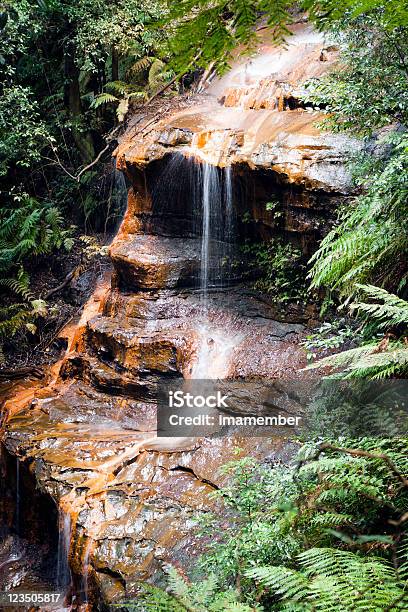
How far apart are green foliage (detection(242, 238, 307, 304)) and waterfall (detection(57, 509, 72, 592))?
159 inches

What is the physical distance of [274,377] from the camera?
6672mm

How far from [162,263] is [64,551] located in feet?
14.2

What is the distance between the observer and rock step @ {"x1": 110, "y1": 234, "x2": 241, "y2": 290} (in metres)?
8.36

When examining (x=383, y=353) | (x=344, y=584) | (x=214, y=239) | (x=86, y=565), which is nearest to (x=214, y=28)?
(x=344, y=584)

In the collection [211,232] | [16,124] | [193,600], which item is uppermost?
[16,124]

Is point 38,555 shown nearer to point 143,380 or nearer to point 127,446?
point 127,446

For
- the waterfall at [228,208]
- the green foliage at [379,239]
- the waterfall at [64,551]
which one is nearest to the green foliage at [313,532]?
the green foliage at [379,239]

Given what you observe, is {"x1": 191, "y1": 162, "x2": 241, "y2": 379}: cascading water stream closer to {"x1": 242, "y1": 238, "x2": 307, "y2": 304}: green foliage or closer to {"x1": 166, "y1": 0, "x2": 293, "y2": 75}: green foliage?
{"x1": 242, "y1": 238, "x2": 307, "y2": 304}: green foliage

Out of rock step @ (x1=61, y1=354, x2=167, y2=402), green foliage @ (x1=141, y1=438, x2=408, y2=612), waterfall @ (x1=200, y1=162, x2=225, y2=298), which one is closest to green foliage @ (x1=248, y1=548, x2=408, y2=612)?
green foliage @ (x1=141, y1=438, x2=408, y2=612)

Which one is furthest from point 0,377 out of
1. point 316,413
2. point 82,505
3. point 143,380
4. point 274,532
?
point 274,532

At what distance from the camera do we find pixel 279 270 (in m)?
7.73

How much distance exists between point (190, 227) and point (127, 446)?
397 cm

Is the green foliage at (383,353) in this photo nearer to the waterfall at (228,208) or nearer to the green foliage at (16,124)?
the waterfall at (228,208)

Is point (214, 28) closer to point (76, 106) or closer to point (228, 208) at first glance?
point (228, 208)
